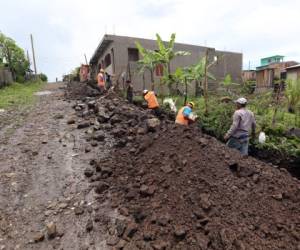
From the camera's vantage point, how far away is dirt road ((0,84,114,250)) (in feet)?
9.90

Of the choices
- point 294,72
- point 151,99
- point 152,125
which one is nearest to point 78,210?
point 152,125

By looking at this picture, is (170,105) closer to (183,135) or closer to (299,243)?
(183,135)

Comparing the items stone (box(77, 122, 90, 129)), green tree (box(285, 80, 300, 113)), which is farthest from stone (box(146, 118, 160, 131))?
green tree (box(285, 80, 300, 113))

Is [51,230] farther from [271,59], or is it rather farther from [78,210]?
[271,59]

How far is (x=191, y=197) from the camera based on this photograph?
3279 millimetres

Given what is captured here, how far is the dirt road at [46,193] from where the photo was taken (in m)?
3.02

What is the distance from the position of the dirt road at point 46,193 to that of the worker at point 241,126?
2835 millimetres

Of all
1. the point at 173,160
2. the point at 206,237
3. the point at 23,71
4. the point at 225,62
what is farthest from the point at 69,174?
the point at 23,71

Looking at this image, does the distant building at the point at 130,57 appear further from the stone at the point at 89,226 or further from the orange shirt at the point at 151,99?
the stone at the point at 89,226

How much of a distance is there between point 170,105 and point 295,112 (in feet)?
13.7

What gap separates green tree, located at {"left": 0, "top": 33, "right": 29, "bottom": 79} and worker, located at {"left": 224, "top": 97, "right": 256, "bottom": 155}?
85.2 ft

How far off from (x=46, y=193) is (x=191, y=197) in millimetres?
2242

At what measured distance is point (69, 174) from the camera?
4344mm

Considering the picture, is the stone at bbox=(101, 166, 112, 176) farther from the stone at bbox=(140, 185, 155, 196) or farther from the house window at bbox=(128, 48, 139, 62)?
the house window at bbox=(128, 48, 139, 62)
